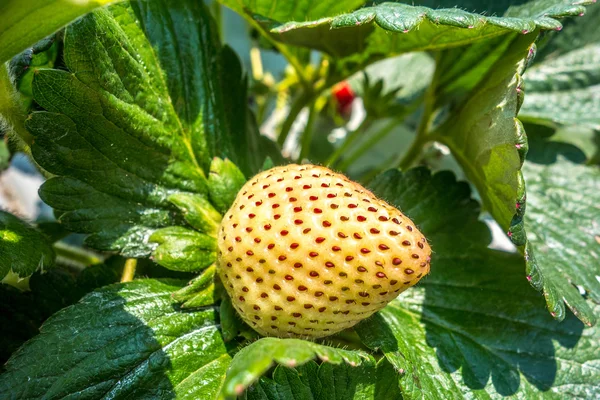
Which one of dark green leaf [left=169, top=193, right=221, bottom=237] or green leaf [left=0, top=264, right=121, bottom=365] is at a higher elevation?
dark green leaf [left=169, top=193, right=221, bottom=237]

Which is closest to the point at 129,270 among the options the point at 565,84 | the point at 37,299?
the point at 37,299

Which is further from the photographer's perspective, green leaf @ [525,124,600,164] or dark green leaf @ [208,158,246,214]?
green leaf @ [525,124,600,164]

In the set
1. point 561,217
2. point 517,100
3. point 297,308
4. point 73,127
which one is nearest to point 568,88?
point 561,217

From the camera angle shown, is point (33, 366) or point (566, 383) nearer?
point (33, 366)

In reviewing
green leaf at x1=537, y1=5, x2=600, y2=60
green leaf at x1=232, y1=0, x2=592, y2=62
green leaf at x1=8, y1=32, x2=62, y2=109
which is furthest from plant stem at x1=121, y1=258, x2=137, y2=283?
green leaf at x1=537, y1=5, x2=600, y2=60

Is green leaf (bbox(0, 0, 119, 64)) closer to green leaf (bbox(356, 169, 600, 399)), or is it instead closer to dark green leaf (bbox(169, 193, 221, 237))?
dark green leaf (bbox(169, 193, 221, 237))

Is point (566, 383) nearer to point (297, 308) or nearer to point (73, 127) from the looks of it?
point (297, 308)

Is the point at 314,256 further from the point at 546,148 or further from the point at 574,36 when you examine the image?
the point at 574,36

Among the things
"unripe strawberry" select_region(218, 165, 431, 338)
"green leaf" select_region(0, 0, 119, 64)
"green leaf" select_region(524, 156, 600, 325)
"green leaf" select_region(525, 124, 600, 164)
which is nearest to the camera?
"green leaf" select_region(0, 0, 119, 64)
